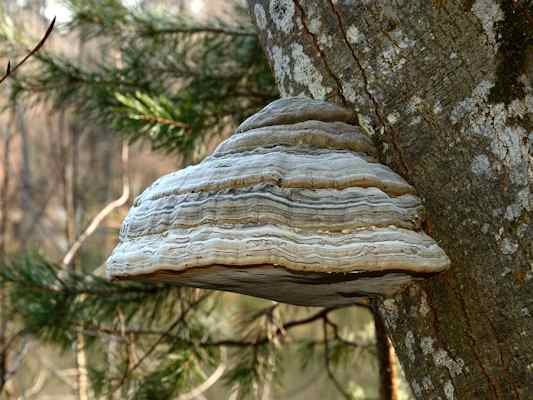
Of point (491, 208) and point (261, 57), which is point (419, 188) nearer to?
point (491, 208)

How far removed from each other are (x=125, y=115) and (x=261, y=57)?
790 millimetres

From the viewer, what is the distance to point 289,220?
94cm

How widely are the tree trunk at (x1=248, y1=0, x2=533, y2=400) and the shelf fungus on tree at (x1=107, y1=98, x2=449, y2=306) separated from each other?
59 mm

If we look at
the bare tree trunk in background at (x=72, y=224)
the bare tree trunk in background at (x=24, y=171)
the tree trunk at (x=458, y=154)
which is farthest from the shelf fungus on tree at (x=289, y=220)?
the bare tree trunk in background at (x=24, y=171)

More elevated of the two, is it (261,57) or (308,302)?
(261,57)

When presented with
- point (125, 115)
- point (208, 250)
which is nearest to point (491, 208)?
point (208, 250)

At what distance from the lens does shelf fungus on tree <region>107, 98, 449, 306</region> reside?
35.6 inches

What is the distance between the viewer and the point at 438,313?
1.04 m

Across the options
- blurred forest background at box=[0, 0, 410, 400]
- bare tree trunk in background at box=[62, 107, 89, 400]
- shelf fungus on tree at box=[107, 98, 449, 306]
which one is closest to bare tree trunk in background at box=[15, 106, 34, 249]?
bare tree trunk in background at box=[62, 107, 89, 400]

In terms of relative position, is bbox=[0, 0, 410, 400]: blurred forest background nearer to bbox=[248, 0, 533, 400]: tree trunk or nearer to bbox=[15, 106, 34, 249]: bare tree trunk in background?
bbox=[248, 0, 533, 400]: tree trunk

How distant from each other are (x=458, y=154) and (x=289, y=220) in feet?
1.04

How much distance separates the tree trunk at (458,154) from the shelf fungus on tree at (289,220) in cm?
6

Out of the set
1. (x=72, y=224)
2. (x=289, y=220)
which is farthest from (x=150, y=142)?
(x=72, y=224)

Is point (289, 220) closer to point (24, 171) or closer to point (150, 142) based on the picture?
point (150, 142)
